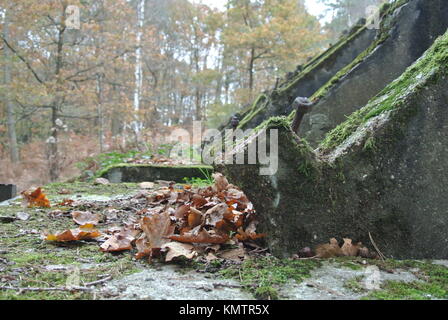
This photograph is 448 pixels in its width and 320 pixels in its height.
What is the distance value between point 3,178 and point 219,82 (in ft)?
49.4

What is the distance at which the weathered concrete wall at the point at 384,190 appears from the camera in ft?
5.69

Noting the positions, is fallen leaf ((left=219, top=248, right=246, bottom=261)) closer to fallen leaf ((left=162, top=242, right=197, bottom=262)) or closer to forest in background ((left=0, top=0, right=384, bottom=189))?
fallen leaf ((left=162, top=242, right=197, bottom=262))

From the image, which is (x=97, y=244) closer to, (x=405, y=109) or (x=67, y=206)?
(x=67, y=206)

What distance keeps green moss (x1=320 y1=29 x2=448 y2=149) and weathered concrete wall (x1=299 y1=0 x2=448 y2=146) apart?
5.73 feet

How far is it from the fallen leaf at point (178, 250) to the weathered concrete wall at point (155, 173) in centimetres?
348

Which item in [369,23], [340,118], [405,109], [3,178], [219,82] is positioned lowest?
[3,178]

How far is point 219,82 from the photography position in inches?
946

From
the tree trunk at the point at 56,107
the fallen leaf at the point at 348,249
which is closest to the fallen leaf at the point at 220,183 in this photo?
the fallen leaf at the point at 348,249

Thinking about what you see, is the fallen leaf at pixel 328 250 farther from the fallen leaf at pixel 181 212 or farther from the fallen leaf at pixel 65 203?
the fallen leaf at pixel 65 203

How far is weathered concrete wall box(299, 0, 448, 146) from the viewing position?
3496 mm

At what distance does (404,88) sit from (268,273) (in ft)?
4.17

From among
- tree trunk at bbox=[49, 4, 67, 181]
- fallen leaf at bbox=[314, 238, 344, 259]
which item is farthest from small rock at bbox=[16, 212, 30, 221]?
tree trunk at bbox=[49, 4, 67, 181]

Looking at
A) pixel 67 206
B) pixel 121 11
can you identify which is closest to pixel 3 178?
pixel 121 11

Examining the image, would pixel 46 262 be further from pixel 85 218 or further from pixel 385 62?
pixel 385 62
